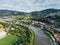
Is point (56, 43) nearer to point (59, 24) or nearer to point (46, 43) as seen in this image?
point (46, 43)

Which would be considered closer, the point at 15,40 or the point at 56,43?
the point at 15,40

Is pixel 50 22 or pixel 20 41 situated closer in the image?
pixel 20 41

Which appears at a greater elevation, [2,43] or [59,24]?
[2,43]

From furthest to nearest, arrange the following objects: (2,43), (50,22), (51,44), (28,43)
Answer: (50,22), (51,44), (28,43), (2,43)

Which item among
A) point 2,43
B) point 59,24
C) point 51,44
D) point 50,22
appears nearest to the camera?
point 2,43

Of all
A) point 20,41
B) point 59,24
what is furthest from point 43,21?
point 20,41

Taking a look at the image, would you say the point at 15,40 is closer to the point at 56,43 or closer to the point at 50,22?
the point at 56,43

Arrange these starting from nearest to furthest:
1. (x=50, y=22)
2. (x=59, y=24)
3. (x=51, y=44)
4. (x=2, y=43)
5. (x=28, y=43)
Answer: (x=2, y=43) < (x=28, y=43) < (x=51, y=44) < (x=59, y=24) < (x=50, y=22)

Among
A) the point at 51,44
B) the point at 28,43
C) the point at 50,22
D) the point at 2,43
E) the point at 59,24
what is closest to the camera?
the point at 2,43

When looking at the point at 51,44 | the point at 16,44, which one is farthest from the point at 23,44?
A: the point at 51,44
